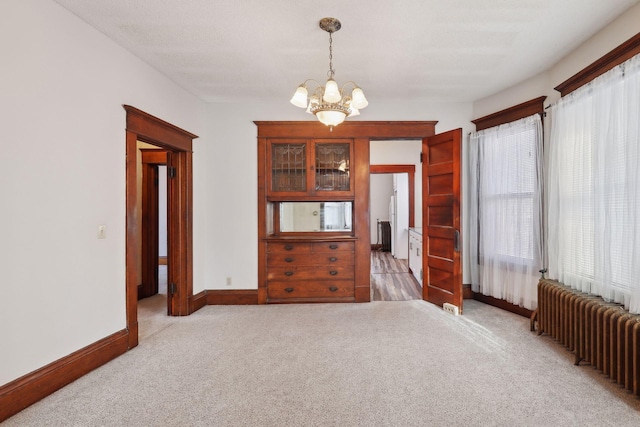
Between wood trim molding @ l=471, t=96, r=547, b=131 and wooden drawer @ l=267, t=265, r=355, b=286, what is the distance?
2590mm

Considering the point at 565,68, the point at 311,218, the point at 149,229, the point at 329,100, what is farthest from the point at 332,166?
the point at 149,229

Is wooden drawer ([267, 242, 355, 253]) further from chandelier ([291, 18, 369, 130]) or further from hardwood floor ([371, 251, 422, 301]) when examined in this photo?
chandelier ([291, 18, 369, 130])

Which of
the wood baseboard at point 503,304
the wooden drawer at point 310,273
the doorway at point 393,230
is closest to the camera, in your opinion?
the wood baseboard at point 503,304

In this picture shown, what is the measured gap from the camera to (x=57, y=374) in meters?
2.15

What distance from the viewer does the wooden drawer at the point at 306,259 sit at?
165 inches

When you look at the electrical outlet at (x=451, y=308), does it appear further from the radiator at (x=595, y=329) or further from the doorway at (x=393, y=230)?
the radiator at (x=595, y=329)

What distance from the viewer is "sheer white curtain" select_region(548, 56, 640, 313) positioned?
2.16m

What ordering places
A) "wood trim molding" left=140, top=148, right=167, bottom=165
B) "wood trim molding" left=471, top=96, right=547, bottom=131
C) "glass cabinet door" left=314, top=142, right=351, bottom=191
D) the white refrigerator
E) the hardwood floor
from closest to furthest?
"wood trim molding" left=471, top=96, right=547, bottom=131
"glass cabinet door" left=314, top=142, right=351, bottom=191
the hardwood floor
"wood trim molding" left=140, top=148, right=167, bottom=165
the white refrigerator

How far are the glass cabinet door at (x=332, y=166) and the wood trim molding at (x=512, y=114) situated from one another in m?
1.80

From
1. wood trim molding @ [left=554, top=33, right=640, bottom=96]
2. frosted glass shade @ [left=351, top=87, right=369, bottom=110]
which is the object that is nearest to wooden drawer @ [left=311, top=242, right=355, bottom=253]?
frosted glass shade @ [left=351, top=87, right=369, bottom=110]

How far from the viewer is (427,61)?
3.08 metres

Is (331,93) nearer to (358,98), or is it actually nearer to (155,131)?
(358,98)

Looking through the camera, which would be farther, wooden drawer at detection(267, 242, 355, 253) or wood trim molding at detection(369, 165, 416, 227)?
wood trim molding at detection(369, 165, 416, 227)

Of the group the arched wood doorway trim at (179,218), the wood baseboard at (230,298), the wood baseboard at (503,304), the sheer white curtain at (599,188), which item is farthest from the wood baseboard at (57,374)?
the wood baseboard at (503,304)
